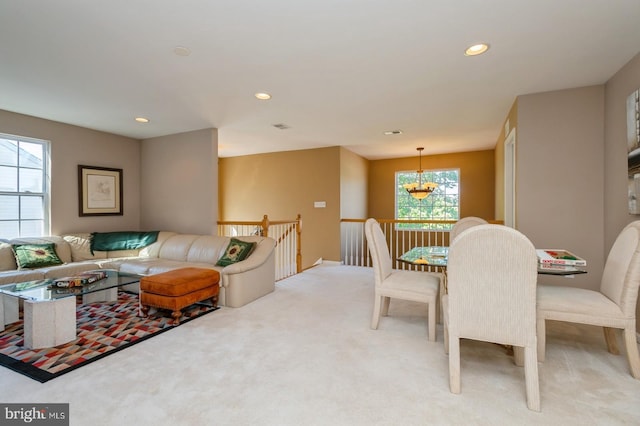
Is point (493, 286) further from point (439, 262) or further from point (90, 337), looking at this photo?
point (90, 337)

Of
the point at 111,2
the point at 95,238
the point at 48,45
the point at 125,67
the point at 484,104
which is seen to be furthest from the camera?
the point at 95,238

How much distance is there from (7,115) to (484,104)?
630 cm

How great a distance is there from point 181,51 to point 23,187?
12.0 ft

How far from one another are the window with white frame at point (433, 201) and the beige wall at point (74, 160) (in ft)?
19.6

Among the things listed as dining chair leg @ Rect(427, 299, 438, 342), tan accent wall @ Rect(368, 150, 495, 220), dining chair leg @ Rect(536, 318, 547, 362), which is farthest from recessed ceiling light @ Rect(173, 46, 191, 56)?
tan accent wall @ Rect(368, 150, 495, 220)

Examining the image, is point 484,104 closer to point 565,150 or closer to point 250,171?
point 565,150

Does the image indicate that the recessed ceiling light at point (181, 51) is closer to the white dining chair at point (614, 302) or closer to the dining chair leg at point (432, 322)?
the dining chair leg at point (432, 322)

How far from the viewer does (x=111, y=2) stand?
6.16 feet

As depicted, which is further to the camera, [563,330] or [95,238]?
[95,238]

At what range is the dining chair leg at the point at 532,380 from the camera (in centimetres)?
170

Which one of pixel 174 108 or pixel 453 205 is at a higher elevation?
pixel 174 108

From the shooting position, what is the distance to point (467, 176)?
7008 mm

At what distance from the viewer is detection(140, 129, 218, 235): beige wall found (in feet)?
16.4

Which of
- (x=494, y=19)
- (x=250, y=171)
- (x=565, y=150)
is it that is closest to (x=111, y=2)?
(x=494, y=19)
